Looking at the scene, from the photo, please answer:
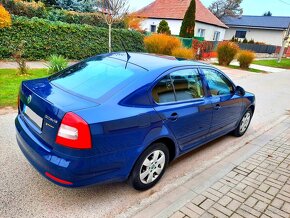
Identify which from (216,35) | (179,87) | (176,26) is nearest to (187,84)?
(179,87)

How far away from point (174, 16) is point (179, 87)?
88.7 feet

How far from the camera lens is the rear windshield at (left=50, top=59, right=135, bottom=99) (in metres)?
2.89

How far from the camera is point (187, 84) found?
3615 mm

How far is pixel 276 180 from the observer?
3.79m

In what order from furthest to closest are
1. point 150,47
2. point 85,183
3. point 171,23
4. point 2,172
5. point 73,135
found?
point 171,23
point 150,47
point 2,172
point 85,183
point 73,135

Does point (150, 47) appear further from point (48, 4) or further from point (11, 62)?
point (48, 4)

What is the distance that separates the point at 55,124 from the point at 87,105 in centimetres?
36

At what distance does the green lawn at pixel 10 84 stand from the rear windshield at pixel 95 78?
290cm

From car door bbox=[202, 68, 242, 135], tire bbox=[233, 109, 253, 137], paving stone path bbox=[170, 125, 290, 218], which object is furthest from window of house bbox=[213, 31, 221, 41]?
paving stone path bbox=[170, 125, 290, 218]

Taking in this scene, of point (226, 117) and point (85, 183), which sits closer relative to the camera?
point (85, 183)

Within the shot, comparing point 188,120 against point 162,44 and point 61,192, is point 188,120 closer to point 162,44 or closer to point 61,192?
point 61,192

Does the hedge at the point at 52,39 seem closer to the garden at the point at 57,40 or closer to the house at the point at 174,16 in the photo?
the garden at the point at 57,40

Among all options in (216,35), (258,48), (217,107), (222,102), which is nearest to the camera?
(217,107)

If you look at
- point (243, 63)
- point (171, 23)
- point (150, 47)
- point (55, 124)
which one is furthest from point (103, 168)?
point (171, 23)
